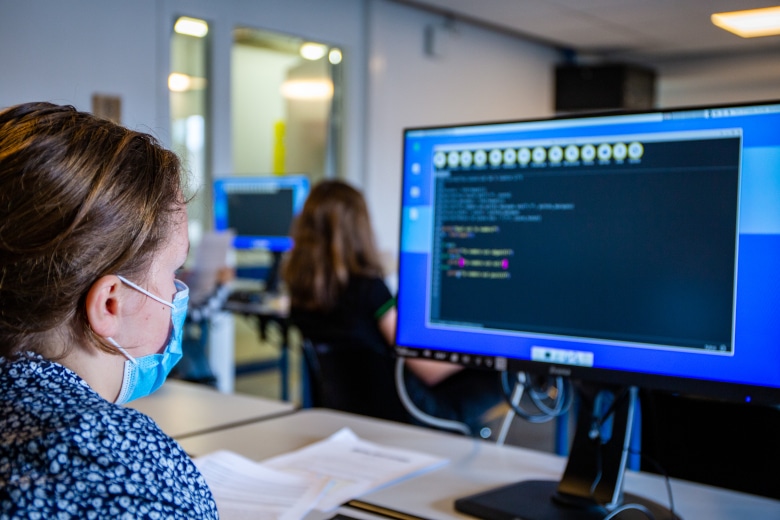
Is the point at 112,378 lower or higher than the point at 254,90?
lower

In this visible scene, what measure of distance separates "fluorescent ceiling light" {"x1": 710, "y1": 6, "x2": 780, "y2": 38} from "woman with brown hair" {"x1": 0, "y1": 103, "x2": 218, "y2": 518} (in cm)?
592

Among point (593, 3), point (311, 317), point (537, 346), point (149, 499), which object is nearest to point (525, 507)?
point (537, 346)

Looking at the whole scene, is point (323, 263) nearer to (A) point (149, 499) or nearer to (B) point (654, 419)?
(B) point (654, 419)

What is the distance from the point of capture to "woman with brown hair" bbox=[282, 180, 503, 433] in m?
2.11

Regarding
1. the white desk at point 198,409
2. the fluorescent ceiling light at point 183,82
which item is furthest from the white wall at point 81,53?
the white desk at point 198,409

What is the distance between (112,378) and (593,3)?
549 centimetres

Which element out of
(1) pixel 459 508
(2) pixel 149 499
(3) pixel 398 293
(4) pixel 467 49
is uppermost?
(4) pixel 467 49

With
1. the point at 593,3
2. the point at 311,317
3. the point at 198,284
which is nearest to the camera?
the point at 311,317

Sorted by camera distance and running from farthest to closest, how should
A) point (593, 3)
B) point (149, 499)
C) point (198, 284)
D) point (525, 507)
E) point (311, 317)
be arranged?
1. point (593, 3)
2. point (198, 284)
3. point (311, 317)
4. point (525, 507)
5. point (149, 499)

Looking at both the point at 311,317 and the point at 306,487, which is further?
the point at 311,317

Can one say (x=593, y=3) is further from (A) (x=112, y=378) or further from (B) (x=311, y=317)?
(A) (x=112, y=378)

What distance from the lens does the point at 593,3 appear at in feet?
18.6

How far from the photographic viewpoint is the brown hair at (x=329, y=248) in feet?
8.07

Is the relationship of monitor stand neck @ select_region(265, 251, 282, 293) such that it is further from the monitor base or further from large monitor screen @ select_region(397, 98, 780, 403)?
the monitor base
